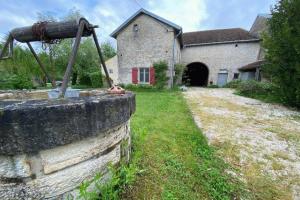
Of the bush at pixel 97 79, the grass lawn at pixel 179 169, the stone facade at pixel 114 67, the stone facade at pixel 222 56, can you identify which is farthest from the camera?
the stone facade at pixel 222 56

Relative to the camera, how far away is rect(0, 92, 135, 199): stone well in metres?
0.98

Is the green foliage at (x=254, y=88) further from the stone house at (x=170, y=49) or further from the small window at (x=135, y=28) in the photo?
the small window at (x=135, y=28)

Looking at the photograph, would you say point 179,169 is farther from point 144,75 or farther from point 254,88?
point 144,75

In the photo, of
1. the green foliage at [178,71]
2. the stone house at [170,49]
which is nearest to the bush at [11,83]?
the stone house at [170,49]

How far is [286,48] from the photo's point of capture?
6.82 metres

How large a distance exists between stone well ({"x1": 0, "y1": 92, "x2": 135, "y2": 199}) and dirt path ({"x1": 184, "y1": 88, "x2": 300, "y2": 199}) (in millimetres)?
2027

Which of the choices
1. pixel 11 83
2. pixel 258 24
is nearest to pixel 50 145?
pixel 11 83

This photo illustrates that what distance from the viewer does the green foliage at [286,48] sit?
6520mm

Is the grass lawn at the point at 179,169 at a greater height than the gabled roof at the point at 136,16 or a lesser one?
lesser

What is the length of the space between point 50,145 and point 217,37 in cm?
1915

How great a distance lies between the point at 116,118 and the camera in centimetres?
152

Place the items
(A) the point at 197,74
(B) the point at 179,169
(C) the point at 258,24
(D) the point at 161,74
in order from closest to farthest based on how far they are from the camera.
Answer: (B) the point at 179,169 < (D) the point at 161,74 < (C) the point at 258,24 < (A) the point at 197,74

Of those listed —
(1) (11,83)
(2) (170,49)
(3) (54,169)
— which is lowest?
(3) (54,169)

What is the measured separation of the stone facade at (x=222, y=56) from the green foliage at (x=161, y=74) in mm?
6169
